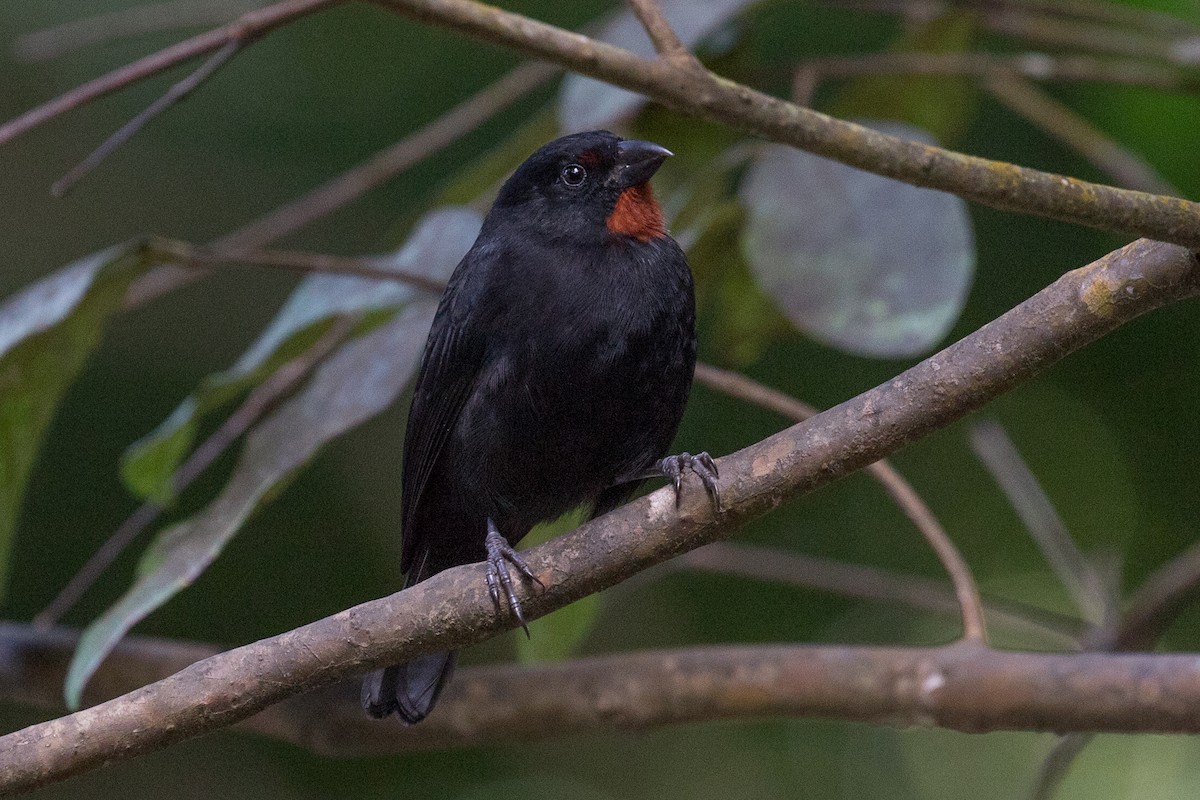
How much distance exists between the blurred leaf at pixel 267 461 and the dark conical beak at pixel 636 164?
0.55 m

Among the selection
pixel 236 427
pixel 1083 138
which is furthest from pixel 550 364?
pixel 1083 138

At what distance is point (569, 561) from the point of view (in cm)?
201

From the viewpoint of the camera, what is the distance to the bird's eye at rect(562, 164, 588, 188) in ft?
9.53

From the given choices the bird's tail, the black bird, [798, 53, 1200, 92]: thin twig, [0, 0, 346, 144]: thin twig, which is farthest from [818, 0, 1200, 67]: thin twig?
the bird's tail

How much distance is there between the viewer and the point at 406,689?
260 cm

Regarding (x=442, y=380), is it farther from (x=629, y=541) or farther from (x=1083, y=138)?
(x=1083, y=138)

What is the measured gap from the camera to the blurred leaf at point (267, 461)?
2.47 meters

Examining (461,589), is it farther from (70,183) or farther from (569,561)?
(70,183)

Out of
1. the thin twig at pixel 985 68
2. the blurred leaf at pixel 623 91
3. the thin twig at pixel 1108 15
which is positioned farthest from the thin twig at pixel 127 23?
the thin twig at pixel 1108 15

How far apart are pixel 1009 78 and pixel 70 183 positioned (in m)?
2.48

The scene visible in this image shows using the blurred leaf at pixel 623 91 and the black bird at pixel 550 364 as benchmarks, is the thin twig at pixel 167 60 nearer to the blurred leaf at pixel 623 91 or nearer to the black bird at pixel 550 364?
the black bird at pixel 550 364

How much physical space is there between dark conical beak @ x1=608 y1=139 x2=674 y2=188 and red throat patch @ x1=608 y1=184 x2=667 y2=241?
20mm

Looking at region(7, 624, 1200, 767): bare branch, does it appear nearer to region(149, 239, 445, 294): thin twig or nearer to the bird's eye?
region(149, 239, 445, 294): thin twig

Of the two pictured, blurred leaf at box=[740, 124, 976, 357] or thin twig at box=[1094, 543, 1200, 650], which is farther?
thin twig at box=[1094, 543, 1200, 650]
